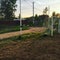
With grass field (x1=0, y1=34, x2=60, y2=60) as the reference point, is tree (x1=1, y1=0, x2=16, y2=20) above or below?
above

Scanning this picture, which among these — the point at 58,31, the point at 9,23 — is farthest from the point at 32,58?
the point at 9,23

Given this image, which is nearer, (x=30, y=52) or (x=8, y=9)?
(x=30, y=52)

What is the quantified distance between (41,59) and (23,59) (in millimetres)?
691

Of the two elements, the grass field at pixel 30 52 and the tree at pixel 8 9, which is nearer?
the grass field at pixel 30 52

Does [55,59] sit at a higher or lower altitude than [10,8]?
lower

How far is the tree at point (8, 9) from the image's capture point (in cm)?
4861

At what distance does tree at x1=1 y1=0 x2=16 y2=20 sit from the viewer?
1914 inches

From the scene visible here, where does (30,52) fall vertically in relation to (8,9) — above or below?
below

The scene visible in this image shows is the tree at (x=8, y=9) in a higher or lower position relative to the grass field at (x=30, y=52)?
higher

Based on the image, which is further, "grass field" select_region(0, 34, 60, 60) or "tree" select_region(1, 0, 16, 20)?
"tree" select_region(1, 0, 16, 20)

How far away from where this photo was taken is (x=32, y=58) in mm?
8156

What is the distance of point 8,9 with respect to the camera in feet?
164

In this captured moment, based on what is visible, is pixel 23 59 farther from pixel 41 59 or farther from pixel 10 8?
pixel 10 8

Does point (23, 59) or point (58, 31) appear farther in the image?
point (58, 31)
